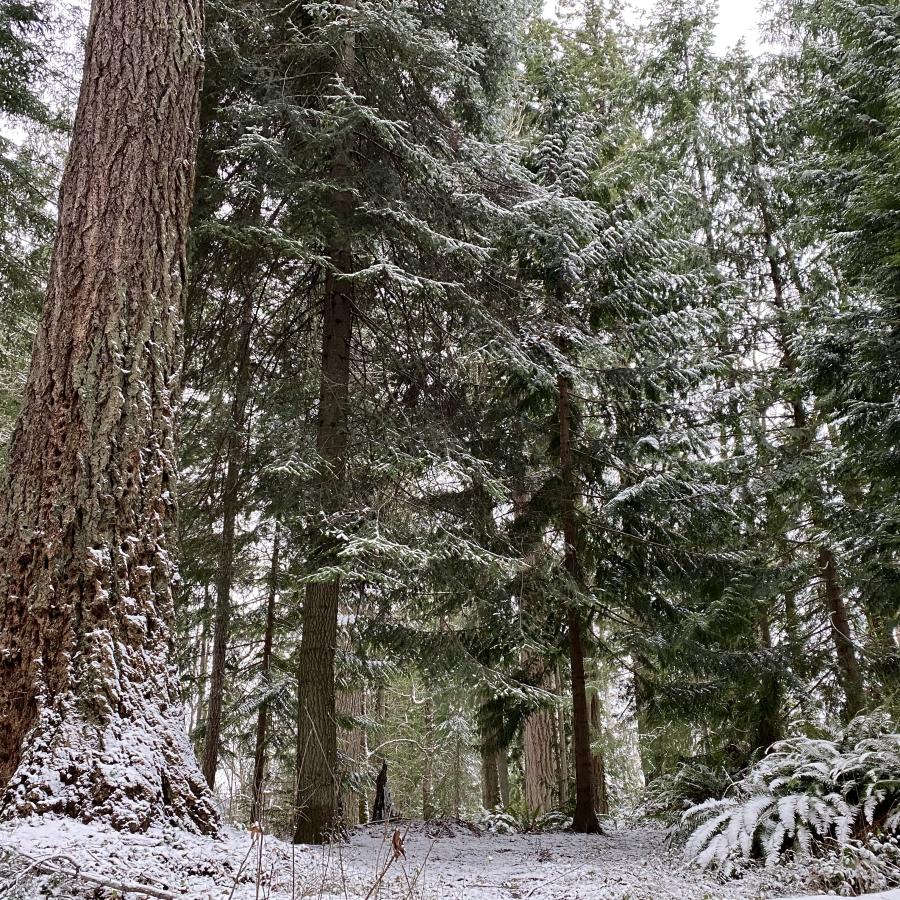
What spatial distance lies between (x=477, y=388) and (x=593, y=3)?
9.07m

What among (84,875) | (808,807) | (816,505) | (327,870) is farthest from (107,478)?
(816,505)

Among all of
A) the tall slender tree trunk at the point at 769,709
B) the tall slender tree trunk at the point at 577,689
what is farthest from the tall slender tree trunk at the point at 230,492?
the tall slender tree trunk at the point at 769,709

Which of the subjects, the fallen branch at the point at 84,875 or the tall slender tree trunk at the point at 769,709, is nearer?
the fallen branch at the point at 84,875

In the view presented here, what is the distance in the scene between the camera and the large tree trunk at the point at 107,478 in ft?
9.50

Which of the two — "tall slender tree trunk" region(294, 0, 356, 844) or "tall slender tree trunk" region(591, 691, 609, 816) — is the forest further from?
"tall slender tree trunk" region(591, 691, 609, 816)

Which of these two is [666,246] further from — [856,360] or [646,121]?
[646,121]

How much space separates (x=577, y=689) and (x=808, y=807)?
292 cm

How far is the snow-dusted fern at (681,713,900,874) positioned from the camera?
4.11 meters

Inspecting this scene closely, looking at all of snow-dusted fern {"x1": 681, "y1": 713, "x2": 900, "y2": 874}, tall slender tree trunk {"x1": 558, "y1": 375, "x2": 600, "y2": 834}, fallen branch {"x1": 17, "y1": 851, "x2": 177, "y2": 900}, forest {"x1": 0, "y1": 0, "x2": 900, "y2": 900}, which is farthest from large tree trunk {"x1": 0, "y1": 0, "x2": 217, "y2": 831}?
tall slender tree trunk {"x1": 558, "y1": 375, "x2": 600, "y2": 834}

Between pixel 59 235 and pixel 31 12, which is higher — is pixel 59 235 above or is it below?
below

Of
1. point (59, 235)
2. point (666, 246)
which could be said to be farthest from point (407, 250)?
point (59, 235)

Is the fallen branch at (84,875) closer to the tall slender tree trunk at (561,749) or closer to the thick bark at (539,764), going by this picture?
the tall slender tree trunk at (561,749)

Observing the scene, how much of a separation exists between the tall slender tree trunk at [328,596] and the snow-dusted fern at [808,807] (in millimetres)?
2783

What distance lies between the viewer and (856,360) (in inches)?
271
